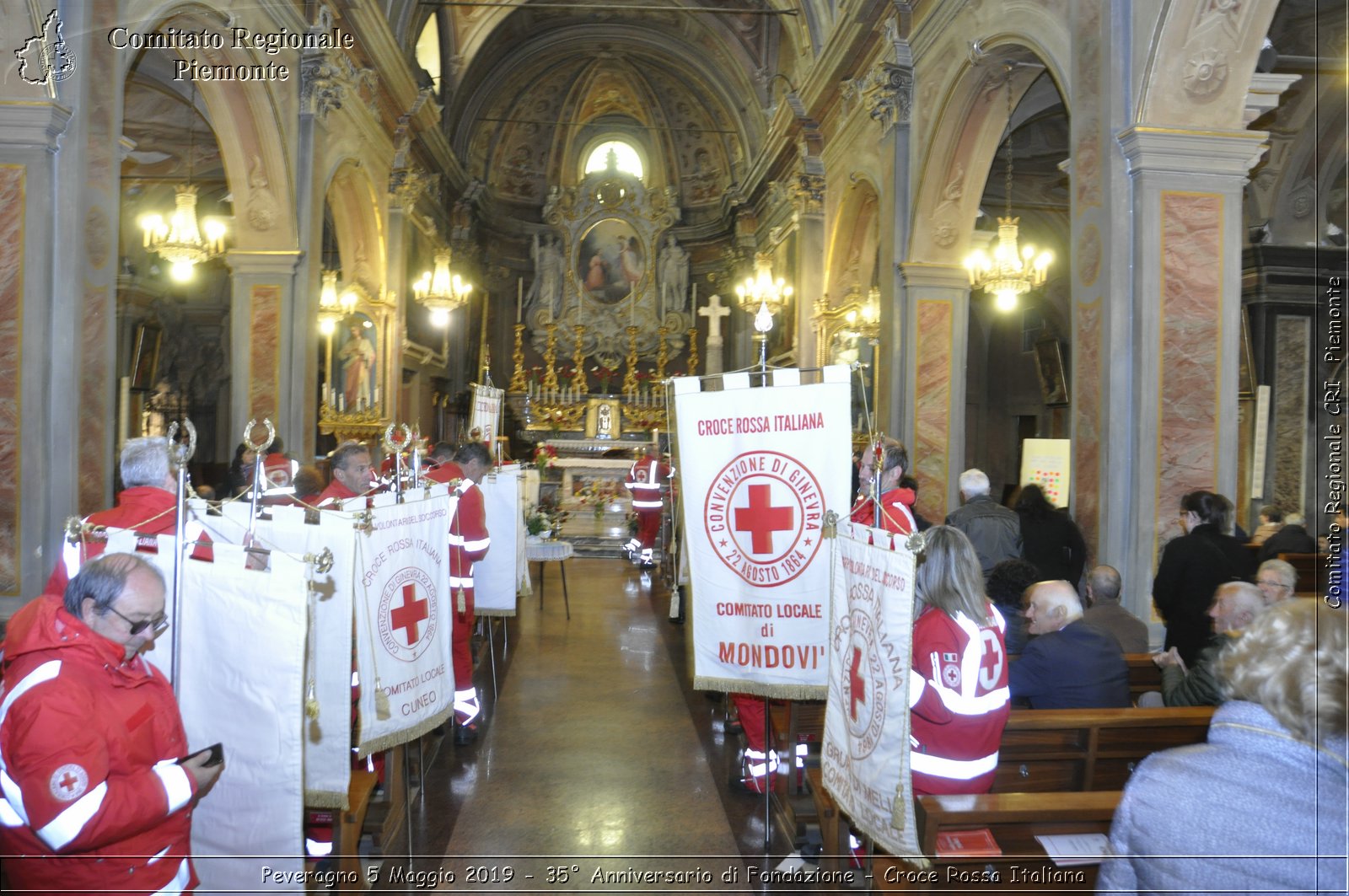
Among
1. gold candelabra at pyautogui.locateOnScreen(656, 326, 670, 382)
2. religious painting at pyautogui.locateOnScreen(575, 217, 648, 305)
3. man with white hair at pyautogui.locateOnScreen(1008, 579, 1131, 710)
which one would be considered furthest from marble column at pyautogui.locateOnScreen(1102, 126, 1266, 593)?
religious painting at pyautogui.locateOnScreen(575, 217, 648, 305)

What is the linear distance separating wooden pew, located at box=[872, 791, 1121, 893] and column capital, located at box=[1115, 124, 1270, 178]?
446 centimetres

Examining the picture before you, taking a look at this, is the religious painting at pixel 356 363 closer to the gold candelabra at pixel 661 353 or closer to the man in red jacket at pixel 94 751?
the gold candelabra at pixel 661 353

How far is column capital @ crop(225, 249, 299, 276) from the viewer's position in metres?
10.1

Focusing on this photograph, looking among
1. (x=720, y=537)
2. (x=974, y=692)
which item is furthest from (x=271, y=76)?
(x=974, y=692)

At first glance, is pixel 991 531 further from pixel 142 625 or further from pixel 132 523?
pixel 142 625

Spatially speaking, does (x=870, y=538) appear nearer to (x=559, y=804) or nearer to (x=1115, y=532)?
(x=559, y=804)

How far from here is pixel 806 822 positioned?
445 cm

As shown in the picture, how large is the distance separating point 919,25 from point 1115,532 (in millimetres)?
6590

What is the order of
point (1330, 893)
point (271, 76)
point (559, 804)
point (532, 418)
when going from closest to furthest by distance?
1. point (1330, 893)
2. point (559, 804)
3. point (271, 76)
4. point (532, 418)

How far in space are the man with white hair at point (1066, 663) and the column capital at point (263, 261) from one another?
28.6 feet

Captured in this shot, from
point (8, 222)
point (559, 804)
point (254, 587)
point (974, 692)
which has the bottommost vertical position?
point (559, 804)

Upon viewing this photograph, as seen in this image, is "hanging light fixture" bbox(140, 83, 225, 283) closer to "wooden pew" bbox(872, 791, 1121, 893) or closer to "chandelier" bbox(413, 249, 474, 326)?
"chandelier" bbox(413, 249, 474, 326)

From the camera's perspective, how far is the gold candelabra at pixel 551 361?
21484 millimetres

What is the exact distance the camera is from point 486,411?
10062 millimetres
